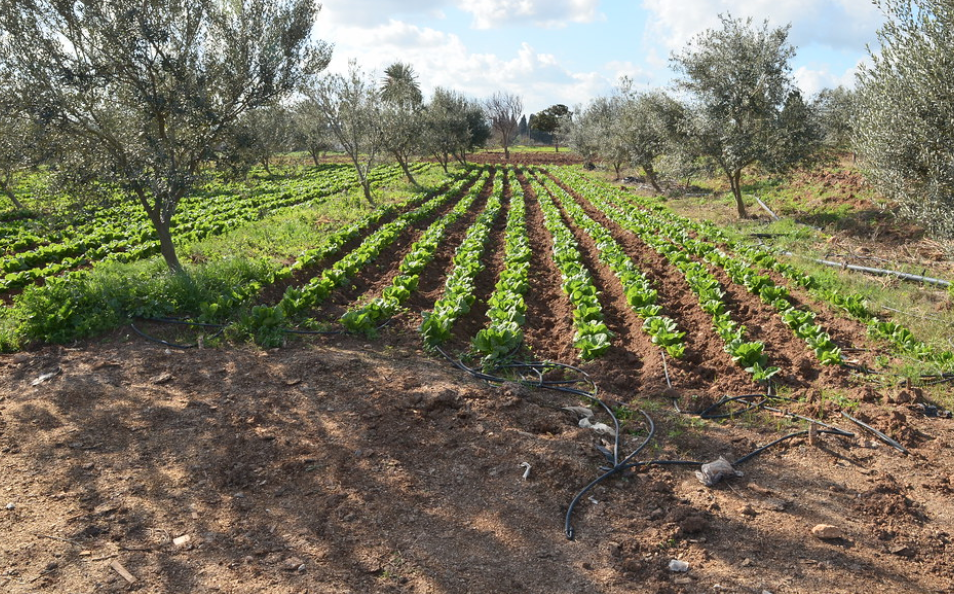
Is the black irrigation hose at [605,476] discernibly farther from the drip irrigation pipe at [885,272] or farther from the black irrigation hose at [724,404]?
the drip irrigation pipe at [885,272]

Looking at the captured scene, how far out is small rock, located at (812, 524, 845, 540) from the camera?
424cm

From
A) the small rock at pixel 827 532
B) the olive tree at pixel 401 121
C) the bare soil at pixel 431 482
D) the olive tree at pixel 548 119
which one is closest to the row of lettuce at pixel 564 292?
the bare soil at pixel 431 482

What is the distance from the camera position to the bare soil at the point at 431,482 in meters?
3.90

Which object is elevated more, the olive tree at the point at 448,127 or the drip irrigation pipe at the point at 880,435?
the olive tree at the point at 448,127

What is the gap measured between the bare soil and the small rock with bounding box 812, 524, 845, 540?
0.03 metres

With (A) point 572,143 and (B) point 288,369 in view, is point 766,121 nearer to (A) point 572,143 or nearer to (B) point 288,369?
(B) point 288,369

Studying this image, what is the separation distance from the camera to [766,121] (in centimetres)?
1858

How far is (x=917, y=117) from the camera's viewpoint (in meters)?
9.73

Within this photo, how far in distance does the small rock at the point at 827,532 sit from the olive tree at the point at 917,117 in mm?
7856

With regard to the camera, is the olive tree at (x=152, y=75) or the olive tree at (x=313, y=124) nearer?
the olive tree at (x=152, y=75)

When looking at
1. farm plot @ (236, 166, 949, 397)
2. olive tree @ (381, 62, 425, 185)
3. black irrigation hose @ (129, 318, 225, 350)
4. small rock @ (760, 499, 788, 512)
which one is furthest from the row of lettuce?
olive tree @ (381, 62, 425, 185)

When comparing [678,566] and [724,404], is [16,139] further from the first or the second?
[724,404]

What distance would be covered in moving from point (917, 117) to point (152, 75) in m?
13.6

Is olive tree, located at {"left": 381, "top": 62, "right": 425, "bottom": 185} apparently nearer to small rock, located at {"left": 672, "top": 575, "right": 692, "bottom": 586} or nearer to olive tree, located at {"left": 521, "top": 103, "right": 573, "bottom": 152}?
small rock, located at {"left": 672, "top": 575, "right": 692, "bottom": 586}
